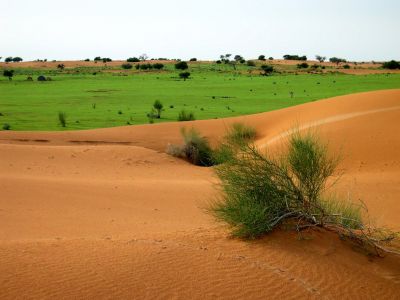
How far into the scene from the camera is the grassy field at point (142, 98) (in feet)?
120

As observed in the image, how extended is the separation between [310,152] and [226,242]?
2.11m

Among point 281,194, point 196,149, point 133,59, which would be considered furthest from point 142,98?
point 133,59

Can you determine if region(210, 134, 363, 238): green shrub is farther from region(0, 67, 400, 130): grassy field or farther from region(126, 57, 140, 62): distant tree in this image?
region(126, 57, 140, 62): distant tree

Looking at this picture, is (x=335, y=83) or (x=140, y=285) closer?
(x=140, y=285)

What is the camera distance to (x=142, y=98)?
5034 cm

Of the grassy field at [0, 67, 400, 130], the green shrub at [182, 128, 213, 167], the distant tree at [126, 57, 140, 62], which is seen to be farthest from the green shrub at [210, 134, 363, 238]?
the distant tree at [126, 57, 140, 62]

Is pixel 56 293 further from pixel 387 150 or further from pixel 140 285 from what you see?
pixel 387 150

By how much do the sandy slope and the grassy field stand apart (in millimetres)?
10083

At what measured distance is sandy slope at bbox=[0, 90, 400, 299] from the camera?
666cm

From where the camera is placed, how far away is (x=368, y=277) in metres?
7.40

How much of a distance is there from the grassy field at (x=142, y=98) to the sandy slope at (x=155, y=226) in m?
10.1

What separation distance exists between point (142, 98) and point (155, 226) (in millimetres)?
39885

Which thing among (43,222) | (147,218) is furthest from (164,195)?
(43,222)

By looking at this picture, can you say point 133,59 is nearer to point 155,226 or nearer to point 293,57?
point 293,57
